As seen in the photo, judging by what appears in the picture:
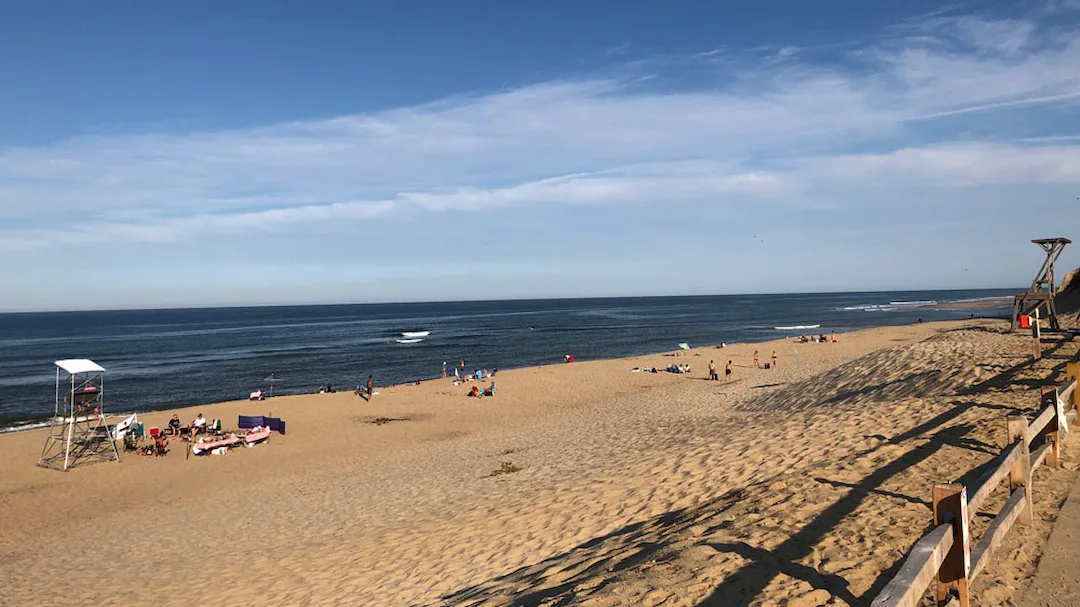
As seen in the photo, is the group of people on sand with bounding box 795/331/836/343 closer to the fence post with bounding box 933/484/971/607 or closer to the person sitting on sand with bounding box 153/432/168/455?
the person sitting on sand with bounding box 153/432/168/455

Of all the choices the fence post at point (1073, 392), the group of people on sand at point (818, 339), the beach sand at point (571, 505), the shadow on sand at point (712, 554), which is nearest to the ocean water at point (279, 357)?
the group of people on sand at point (818, 339)

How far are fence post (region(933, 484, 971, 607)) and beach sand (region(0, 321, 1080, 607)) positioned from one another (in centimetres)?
65

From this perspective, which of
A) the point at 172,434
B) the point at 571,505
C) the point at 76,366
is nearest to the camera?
the point at 571,505

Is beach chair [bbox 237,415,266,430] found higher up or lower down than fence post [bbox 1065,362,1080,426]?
lower down

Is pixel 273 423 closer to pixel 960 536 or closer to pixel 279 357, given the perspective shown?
pixel 960 536

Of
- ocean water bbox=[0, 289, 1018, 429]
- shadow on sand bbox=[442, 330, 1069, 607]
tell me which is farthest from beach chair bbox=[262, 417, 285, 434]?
shadow on sand bbox=[442, 330, 1069, 607]

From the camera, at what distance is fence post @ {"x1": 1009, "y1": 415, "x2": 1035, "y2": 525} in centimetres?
564

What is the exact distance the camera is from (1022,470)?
5664 millimetres

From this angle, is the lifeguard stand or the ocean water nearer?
the lifeguard stand

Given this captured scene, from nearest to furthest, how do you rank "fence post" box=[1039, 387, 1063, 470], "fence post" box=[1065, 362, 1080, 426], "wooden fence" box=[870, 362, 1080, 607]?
"wooden fence" box=[870, 362, 1080, 607] < "fence post" box=[1039, 387, 1063, 470] < "fence post" box=[1065, 362, 1080, 426]

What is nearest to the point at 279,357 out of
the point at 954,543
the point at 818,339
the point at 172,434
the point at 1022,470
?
the point at 172,434

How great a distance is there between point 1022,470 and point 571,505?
6.48 m

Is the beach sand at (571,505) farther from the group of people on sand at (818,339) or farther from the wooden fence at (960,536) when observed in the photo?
the group of people on sand at (818,339)

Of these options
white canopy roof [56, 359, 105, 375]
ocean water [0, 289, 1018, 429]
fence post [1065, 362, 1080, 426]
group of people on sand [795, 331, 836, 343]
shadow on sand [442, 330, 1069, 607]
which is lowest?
ocean water [0, 289, 1018, 429]
